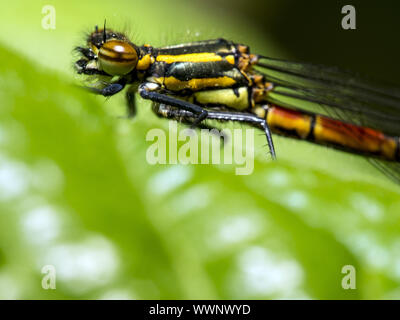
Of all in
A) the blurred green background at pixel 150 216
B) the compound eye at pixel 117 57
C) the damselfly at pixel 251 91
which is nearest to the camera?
the blurred green background at pixel 150 216

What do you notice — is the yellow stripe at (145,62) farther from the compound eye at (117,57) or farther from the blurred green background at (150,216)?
A: the blurred green background at (150,216)

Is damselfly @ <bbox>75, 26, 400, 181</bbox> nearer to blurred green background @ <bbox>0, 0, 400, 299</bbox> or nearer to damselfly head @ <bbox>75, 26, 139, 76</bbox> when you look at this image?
damselfly head @ <bbox>75, 26, 139, 76</bbox>

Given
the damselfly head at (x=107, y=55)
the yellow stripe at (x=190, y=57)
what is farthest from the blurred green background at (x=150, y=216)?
the yellow stripe at (x=190, y=57)

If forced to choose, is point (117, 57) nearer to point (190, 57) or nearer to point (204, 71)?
point (190, 57)

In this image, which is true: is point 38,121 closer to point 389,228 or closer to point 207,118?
point 207,118

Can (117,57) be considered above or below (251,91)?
below

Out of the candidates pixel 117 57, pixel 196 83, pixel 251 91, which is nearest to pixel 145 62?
pixel 117 57

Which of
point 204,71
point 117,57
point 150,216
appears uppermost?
point 204,71
